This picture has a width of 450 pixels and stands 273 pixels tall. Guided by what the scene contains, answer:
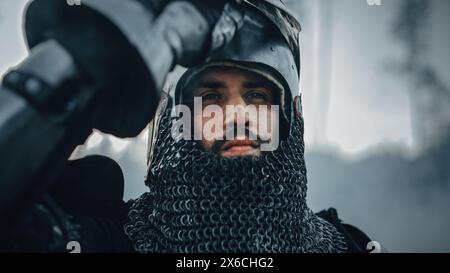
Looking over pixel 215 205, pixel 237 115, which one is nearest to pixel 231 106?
pixel 237 115

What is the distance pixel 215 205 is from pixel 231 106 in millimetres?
376

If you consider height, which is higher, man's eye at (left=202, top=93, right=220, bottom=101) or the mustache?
man's eye at (left=202, top=93, right=220, bottom=101)

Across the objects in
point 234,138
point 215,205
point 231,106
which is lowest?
point 215,205

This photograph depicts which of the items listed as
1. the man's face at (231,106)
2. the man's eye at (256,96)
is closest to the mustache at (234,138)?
the man's face at (231,106)

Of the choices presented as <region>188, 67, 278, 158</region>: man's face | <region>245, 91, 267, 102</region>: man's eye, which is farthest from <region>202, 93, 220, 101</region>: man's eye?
<region>245, 91, 267, 102</region>: man's eye

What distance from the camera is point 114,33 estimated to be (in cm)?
165

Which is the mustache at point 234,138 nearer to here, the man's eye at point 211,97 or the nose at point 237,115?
the nose at point 237,115

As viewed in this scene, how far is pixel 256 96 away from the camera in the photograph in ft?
7.27

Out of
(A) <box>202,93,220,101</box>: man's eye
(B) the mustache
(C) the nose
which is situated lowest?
(B) the mustache

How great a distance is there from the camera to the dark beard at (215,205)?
2127mm

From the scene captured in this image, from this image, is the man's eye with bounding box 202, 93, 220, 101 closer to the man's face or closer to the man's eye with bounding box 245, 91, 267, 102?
the man's face

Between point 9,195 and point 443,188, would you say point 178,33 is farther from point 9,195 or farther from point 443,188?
point 443,188

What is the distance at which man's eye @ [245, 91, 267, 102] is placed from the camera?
2201 mm

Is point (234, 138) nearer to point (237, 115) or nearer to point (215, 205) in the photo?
point (237, 115)
